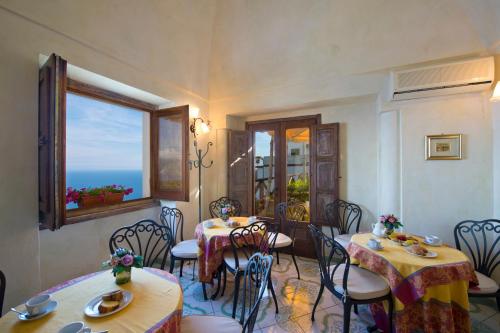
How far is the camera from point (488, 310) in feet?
7.02

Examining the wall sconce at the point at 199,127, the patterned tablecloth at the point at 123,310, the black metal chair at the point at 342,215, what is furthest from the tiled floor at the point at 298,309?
the wall sconce at the point at 199,127

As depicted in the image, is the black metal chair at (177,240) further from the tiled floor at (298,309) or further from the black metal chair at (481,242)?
the black metal chair at (481,242)

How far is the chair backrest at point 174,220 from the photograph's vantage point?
3085mm

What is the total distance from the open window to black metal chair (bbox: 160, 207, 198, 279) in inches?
9.3

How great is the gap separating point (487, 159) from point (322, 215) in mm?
2004

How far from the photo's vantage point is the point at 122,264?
1320 mm

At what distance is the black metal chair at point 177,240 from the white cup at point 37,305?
1.52 metres

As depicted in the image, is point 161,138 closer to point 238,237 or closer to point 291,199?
point 238,237

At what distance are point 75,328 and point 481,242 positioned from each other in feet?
11.9

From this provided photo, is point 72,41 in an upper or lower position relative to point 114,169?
upper

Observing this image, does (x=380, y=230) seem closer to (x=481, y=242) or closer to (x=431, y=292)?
(x=431, y=292)

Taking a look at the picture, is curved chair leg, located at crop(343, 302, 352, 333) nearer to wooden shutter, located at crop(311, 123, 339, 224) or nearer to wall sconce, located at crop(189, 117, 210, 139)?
wooden shutter, located at crop(311, 123, 339, 224)

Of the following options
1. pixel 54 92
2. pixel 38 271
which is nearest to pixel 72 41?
pixel 54 92

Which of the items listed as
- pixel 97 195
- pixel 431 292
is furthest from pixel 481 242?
pixel 97 195
